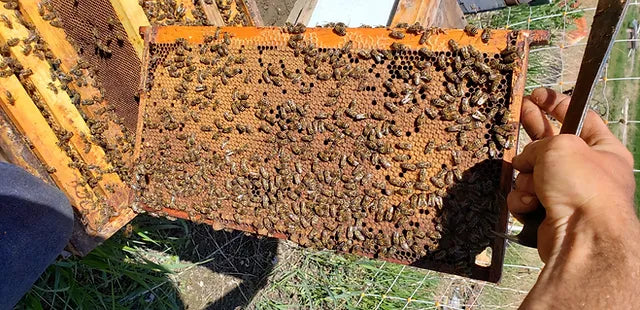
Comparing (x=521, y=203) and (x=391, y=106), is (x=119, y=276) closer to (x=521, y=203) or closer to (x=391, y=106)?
(x=391, y=106)

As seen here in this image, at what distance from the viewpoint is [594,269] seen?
1992mm

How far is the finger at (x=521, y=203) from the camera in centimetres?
245

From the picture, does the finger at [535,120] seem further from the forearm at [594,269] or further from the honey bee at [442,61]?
the forearm at [594,269]

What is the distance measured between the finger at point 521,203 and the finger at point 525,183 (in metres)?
0.02

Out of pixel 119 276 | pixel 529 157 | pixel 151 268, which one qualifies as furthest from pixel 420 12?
pixel 119 276

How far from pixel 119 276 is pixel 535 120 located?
17.7 ft

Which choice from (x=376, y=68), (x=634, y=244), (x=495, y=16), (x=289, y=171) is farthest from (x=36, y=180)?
(x=495, y=16)

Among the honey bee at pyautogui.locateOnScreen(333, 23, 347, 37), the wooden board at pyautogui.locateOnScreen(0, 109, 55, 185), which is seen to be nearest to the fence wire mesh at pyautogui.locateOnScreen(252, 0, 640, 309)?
the honey bee at pyautogui.locateOnScreen(333, 23, 347, 37)

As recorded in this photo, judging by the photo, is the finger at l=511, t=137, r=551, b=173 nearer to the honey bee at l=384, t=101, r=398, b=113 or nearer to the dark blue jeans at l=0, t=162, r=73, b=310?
the honey bee at l=384, t=101, r=398, b=113

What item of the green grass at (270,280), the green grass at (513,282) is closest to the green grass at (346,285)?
the green grass at (270,280)

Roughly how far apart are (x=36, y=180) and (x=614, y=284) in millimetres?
3178

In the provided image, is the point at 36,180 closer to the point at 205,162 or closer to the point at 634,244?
the point at 205,162

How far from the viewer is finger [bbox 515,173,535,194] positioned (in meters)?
2.47

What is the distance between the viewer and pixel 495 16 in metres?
8.47
